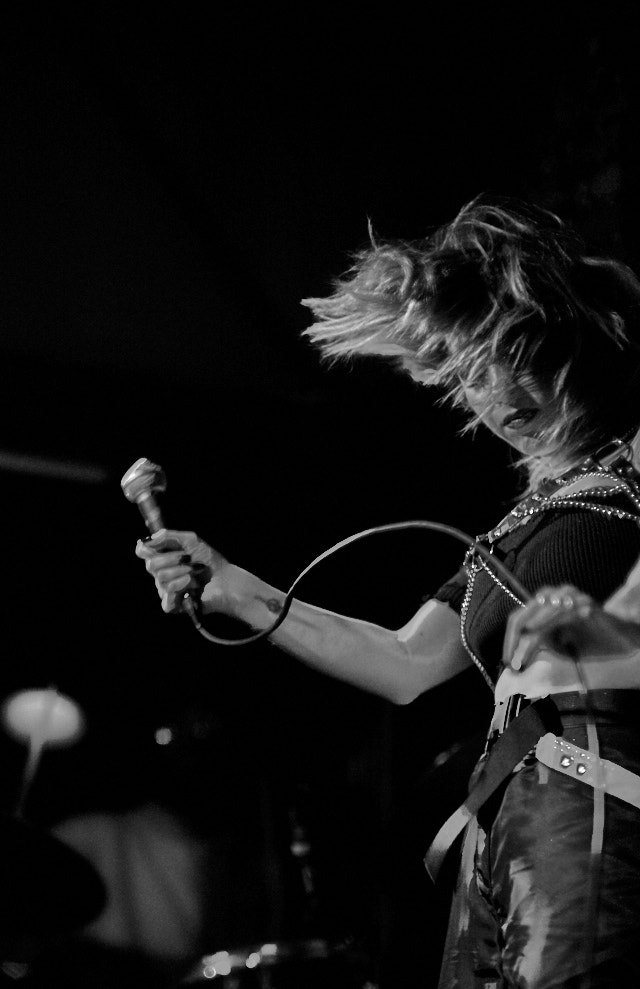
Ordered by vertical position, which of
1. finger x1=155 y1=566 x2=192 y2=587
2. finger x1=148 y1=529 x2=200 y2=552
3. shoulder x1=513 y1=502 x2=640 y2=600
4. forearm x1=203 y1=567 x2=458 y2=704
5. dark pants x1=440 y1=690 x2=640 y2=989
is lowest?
dark pants x1=440 y1=690 x2=640 y2=989

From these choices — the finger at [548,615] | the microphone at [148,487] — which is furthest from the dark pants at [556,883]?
the microphone at [148,487]

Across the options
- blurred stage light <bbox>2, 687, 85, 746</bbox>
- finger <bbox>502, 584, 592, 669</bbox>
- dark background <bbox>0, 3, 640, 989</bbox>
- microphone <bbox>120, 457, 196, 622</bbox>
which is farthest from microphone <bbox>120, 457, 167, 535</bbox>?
blurred stage light <bbox>2, 687, 85, 746</bbox>

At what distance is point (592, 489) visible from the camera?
46.8 inches

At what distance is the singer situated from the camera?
0.99m

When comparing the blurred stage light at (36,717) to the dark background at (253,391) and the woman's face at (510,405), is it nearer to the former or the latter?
the dark background at (253,391)

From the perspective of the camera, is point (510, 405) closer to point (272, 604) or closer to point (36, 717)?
point (272, 604)

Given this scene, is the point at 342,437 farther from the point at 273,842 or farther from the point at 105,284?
the point at 273,842

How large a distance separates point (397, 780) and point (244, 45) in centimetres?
217

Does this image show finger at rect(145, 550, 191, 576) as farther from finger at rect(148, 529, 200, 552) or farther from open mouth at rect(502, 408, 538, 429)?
open mouth at rect(502, 408, 538, 429)

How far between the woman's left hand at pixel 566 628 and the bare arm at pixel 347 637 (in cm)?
53

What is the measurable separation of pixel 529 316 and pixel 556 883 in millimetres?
685

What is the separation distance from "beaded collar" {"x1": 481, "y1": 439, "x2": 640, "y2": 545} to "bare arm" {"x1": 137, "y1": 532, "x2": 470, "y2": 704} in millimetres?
198

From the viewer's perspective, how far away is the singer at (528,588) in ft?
3.26

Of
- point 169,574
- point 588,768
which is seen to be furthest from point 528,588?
point 169,574
